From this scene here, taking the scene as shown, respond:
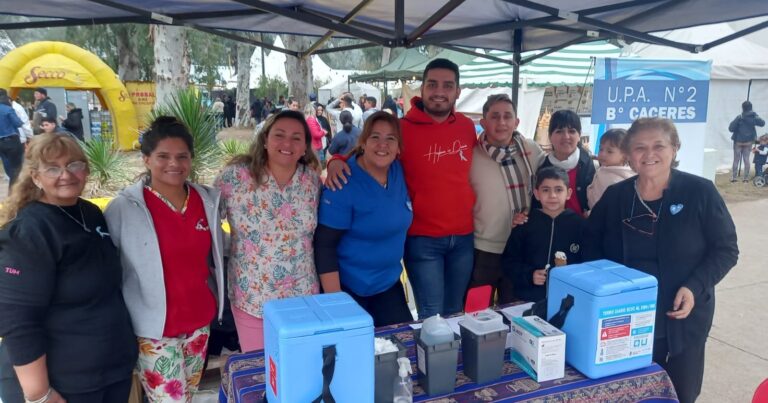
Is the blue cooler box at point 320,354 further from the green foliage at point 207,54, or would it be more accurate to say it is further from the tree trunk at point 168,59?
the green foliage at point 207,54

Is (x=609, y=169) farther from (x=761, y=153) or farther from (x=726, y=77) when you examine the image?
(x=726, y=77)

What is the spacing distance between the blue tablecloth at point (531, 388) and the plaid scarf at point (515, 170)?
1203 mm

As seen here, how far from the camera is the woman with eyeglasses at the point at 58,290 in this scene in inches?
63.5

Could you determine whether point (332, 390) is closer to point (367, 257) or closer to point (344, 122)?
point (367, 257)

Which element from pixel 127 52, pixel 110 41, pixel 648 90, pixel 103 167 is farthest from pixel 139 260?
pixel 110 41

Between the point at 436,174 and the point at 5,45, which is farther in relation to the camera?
the point at 5,45

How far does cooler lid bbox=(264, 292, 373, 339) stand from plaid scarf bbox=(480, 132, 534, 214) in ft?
5.04

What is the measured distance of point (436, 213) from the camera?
2666mm

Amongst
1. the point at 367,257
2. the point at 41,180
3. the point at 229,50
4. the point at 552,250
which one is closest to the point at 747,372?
the point at 552,250

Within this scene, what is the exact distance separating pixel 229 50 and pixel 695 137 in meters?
30.7

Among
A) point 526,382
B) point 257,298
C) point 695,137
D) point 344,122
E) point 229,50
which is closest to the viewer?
point 526,382

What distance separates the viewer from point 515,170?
2.79 m

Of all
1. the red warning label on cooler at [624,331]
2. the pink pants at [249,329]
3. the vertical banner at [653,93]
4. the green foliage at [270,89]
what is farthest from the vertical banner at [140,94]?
the red warning label on cooler at [624,331]

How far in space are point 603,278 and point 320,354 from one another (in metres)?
0.93
